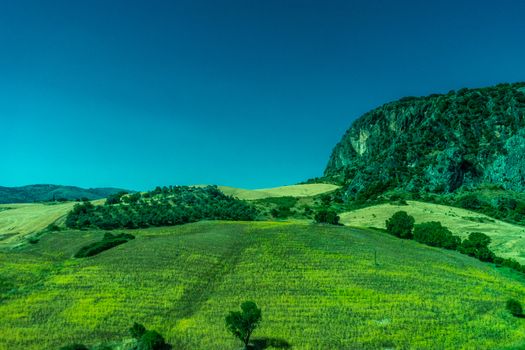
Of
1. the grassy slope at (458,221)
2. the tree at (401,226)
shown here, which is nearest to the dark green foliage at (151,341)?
the grassy slope at (458,221)

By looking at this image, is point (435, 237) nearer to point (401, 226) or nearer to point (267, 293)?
point (401, 226)

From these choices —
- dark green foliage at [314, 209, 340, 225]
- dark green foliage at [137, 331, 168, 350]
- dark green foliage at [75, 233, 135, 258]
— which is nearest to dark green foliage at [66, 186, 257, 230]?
dark green foliage at [314, 209, 340, 225]

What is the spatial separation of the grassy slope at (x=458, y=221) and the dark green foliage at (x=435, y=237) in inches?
303

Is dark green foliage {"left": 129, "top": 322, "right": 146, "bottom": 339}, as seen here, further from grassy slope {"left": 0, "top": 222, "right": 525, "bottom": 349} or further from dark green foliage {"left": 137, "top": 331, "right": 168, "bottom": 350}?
dark green foliage {"left": 137, "top": 331, "right": 168, "bottom": 350}

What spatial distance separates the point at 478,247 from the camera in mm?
90375

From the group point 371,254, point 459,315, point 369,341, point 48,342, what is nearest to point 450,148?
point 371,254

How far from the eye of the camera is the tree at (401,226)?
340 feet

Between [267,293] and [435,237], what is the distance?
53.3 metres

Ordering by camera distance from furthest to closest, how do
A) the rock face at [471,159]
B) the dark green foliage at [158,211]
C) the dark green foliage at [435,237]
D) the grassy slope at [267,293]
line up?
the rock face at [471,159]
the dark green foliage at [158,211]
the dark green foliage at [435,237]
the grassy slope at [267,293]

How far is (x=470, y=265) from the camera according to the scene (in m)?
77.1

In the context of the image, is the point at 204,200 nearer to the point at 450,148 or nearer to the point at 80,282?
the point at 80,282

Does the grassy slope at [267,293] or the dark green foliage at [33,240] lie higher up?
the dark green foliage at [33,240]

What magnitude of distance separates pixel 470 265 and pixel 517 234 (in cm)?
3383

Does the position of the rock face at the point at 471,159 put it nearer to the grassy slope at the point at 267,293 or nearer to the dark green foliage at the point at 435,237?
the dark green foliage at the point at 435,237
